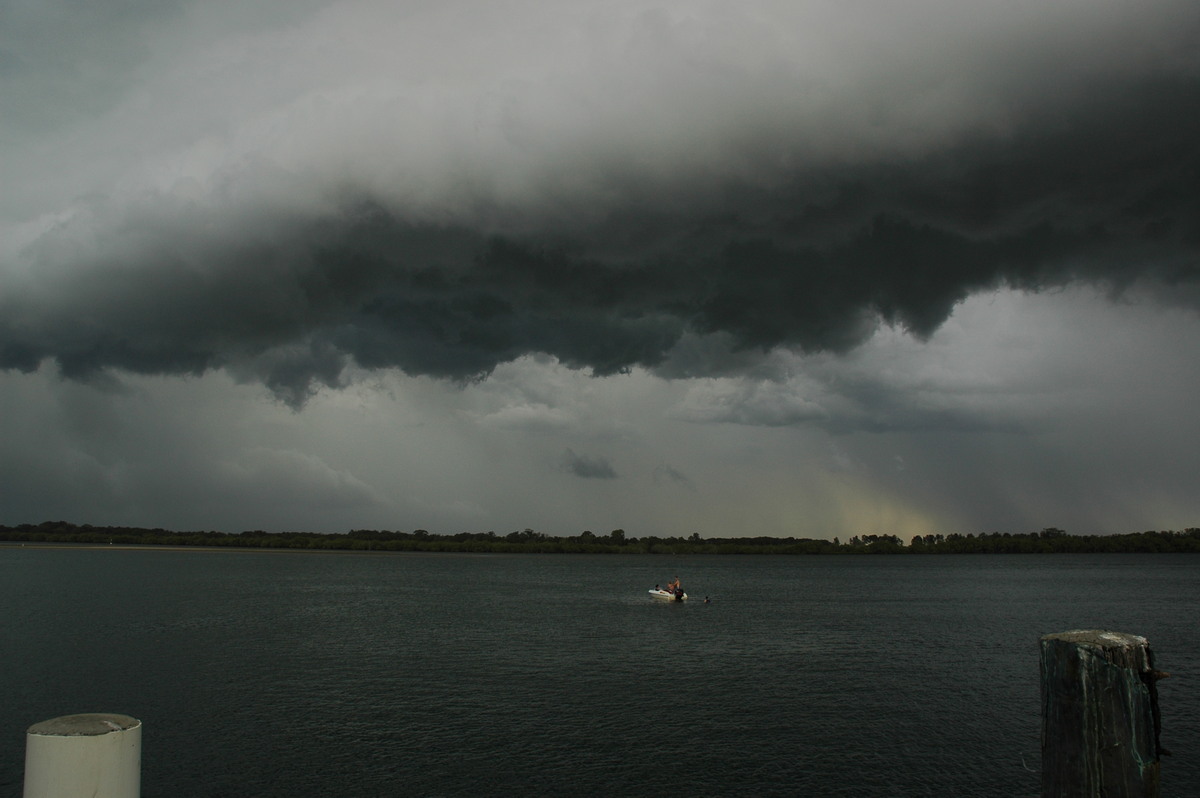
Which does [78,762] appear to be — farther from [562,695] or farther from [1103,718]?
[562,695]

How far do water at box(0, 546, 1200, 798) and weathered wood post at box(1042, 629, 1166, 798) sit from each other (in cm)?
2293

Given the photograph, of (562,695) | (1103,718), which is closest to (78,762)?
(1103,718)

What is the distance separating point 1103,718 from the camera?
15.5 feet

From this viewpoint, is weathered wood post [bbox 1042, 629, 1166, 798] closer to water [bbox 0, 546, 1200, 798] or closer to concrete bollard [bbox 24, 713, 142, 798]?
concrete bollard [bbox 24, 713, 142, 798]

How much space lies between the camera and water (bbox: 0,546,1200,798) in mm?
27312

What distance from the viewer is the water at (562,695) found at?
27.3 metres

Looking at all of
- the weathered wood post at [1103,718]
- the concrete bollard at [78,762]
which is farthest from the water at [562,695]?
the concrete bollard at [78,762]

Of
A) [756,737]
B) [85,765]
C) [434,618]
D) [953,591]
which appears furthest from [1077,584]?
[85,765]

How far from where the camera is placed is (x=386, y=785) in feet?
84.5

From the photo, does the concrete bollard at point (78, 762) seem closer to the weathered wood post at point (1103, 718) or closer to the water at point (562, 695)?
the weathered wood post at point (1103, 718)

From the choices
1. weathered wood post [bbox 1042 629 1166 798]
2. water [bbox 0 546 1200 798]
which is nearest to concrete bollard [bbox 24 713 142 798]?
weathered wood post [bbox 1042 629 1166 798]

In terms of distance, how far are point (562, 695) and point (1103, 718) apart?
3717 centimetres

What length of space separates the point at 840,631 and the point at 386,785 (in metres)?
50.2

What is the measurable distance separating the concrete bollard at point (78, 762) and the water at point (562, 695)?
24.7 m
